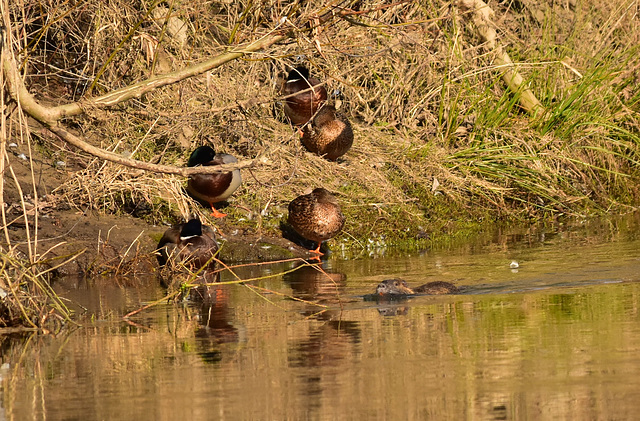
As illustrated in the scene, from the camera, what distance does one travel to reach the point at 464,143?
13.0 meters

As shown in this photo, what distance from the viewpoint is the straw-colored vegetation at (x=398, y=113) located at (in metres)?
11.3

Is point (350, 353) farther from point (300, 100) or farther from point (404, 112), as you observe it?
point (404, 112)

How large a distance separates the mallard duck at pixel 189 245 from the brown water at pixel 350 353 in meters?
0.57

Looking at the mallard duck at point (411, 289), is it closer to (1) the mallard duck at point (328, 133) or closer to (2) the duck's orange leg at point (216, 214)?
(2) the duck's orange leg at point (216, 214)

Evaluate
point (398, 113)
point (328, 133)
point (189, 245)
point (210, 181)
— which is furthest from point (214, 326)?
point (398, 113)

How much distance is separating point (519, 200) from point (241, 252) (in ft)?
12.8

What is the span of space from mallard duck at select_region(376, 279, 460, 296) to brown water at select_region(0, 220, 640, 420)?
164 millimetres

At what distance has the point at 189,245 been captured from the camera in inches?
355

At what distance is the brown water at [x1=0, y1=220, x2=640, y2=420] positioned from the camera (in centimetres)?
454

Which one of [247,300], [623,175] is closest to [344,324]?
[247,300]

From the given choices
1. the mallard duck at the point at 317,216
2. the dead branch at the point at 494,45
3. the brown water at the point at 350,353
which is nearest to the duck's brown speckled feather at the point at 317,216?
the mallard duck at the point at 317,216

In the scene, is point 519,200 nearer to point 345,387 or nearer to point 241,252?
point 241,252

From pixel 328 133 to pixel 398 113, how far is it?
1748 millimetres

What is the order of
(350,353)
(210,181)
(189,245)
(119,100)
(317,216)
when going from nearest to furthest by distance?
(350,353) → (119,100) → (189,245) → (317,216) → (210,181)
